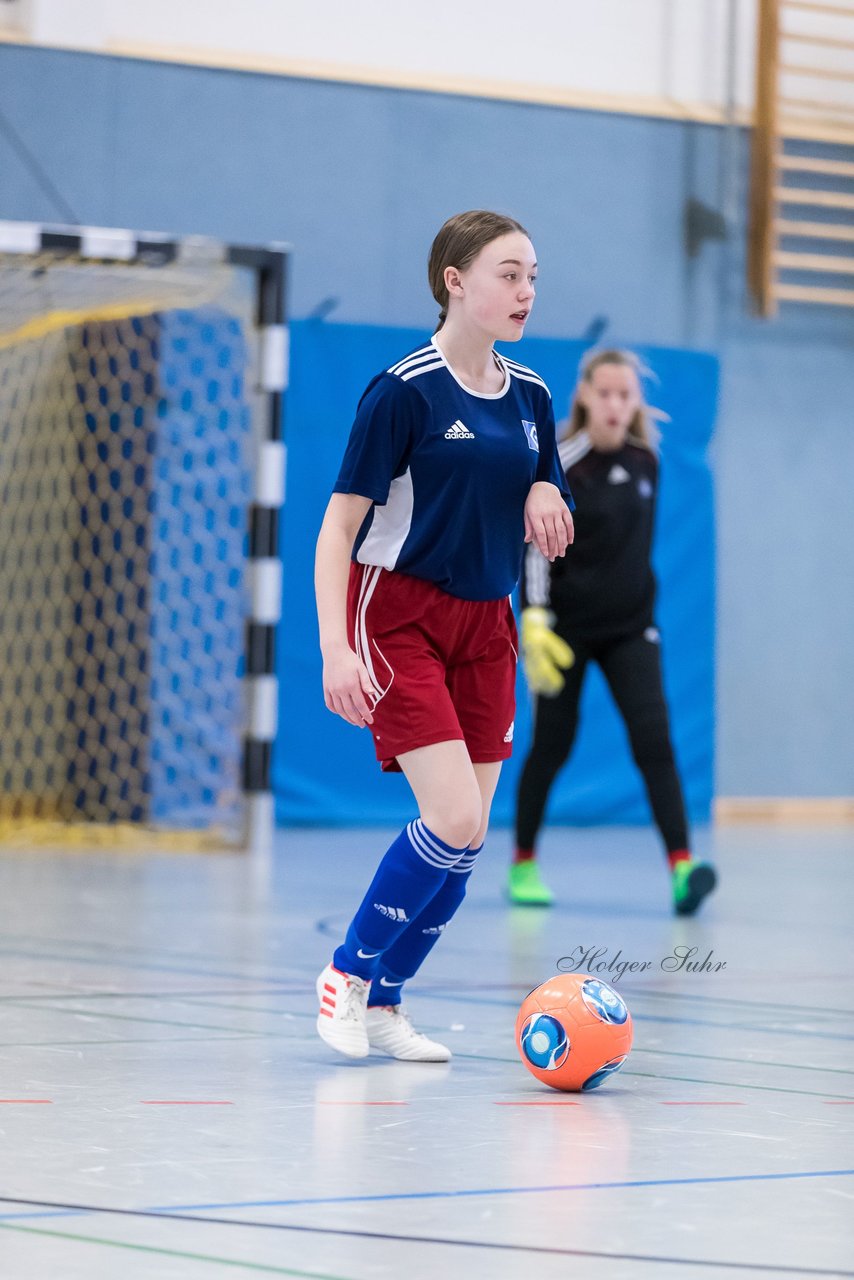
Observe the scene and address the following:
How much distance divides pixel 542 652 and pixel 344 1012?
2723 mm

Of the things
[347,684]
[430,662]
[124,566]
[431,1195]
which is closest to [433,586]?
[430,662]

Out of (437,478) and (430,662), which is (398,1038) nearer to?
(430,662)

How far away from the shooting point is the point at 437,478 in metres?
3.15

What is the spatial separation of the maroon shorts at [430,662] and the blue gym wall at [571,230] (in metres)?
6.08

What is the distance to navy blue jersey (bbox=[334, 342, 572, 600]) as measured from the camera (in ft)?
10.3

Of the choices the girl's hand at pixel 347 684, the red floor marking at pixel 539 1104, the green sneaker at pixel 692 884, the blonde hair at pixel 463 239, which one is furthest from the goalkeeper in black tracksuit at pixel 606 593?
the red floor marking at pixel 539 1104

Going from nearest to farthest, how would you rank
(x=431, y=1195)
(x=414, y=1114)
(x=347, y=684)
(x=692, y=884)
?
(x=431, y=1195) < (x=414, y=1114) < (x=347, y=684) < (x=692, y=884)

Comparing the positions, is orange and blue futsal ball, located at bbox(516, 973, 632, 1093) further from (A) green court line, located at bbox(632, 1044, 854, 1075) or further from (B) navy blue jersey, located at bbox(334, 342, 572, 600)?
(B) navy blue jersey, located at bbox(334, 342, 572, 600)

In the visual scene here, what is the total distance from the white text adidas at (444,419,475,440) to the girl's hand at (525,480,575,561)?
145mm

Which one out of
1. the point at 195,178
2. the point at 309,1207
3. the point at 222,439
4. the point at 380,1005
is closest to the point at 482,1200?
the point at 309,1207

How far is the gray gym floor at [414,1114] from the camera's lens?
196 centimetres

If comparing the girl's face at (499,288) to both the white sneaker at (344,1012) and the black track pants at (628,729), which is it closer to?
the white sneaker at (344,1012)

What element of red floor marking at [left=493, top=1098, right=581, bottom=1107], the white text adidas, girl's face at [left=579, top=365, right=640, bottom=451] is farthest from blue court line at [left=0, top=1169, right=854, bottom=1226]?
girl's face at [left=579, top=365, right=640, bottom=451]

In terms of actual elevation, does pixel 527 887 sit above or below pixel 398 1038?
below
